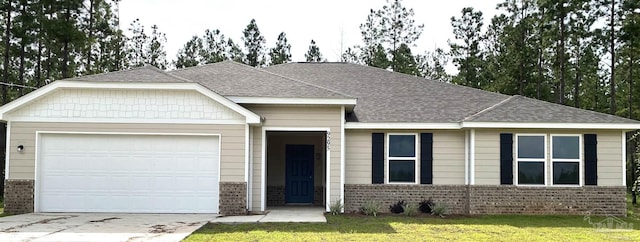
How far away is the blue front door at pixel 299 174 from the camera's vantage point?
61.7 feet

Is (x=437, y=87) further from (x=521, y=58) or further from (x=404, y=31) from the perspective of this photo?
(x=404, y=31)

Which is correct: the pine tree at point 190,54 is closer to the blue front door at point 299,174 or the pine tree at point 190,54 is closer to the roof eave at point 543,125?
the blue front door at point 299,174

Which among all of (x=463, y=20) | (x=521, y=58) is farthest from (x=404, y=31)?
(x=521, y=58)

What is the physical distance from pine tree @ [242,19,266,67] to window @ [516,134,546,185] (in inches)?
1048

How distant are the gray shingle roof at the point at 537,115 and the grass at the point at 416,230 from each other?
2.44 m

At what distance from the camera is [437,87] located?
19.5 meters

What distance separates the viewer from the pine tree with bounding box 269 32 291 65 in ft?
132

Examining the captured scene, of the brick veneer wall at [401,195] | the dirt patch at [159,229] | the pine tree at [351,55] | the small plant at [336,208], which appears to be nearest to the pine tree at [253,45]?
the pine tree at [351,55]

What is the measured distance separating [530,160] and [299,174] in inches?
269

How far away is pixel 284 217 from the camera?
46.1ft

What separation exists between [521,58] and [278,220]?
59.8ft

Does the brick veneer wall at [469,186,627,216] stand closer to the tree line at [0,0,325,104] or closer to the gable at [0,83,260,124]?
the gable at [0,83,260,124]

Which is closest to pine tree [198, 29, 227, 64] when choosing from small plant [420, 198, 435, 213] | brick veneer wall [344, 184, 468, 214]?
brick veneer wall [344, 184, 468, 214]

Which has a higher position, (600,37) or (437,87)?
(600,37)
